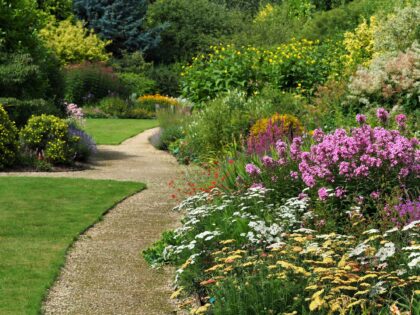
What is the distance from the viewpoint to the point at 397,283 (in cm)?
486

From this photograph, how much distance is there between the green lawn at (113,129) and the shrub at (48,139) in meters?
4.52

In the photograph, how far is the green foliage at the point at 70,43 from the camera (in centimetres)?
3281

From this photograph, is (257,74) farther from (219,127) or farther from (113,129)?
(113,129)

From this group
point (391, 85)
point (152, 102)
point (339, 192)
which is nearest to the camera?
point (339, 192)

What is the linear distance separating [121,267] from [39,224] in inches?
93.1

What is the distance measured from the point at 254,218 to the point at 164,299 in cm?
110

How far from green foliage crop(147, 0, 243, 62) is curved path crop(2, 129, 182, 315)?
27.8 meters

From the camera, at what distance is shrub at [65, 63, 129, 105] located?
96.9 ft

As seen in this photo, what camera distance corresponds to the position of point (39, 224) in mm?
9703

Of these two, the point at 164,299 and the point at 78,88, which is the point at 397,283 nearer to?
the point at 164,299

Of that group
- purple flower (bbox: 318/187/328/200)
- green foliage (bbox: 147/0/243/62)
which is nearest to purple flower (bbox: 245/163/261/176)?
purple flower (bbox: 318/187/328/200)

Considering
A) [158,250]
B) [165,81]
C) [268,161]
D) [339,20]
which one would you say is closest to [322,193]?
[268,161]

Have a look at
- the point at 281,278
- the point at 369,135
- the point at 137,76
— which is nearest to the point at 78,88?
the point at 137,76

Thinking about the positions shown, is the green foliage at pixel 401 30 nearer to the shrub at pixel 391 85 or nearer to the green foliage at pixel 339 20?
the shrub at pixel 391 85
